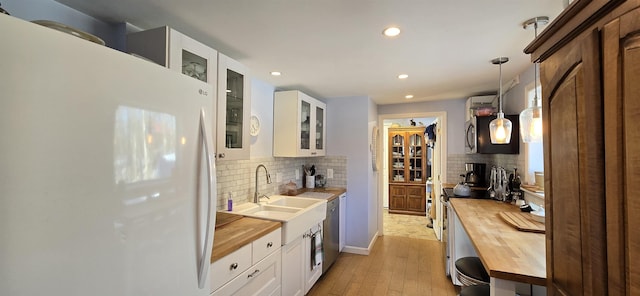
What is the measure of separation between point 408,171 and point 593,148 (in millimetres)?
5560

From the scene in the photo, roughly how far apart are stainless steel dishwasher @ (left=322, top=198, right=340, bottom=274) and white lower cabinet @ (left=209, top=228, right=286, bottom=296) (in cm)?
98

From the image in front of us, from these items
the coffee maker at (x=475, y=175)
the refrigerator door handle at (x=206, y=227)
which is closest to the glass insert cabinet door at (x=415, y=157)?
the coffee maker at (x=475, y=175)

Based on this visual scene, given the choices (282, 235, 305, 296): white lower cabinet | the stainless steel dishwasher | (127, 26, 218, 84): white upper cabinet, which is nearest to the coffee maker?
the stainless steel dishwasher

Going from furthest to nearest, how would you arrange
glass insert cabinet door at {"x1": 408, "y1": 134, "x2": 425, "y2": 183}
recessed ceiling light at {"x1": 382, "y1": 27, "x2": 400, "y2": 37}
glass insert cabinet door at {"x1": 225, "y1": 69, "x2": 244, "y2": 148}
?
glass insert cabinet door at {"x1": 408, "y1": 134, "x2": 425, "y2": 183}, glass insert cabinet door at {"x1": 225, "y1": 69, "x2": 244, "y2": 148}, recessed ceiling light at {"x1": 382, "y1": 27, "x2": 400, "y2": 37}

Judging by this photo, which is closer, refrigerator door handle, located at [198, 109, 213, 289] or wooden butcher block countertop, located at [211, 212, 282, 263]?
refrigerator door handle, located at [198, 109, 213, 289]

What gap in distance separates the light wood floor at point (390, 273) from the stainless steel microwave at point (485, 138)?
58.6 inches

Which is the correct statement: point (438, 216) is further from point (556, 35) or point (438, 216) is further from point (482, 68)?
point (556, 35)

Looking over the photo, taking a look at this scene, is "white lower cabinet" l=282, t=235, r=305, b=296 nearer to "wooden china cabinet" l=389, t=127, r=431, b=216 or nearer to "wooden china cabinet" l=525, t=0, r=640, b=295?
"wooden china cabinet" l=525, t=0, r=640, b=295

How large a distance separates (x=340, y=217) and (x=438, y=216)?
5.99 ft

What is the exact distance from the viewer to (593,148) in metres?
0.70

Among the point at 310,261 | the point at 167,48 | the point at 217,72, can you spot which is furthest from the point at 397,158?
the point at 167,48

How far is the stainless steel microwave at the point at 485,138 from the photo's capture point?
267 centimetres

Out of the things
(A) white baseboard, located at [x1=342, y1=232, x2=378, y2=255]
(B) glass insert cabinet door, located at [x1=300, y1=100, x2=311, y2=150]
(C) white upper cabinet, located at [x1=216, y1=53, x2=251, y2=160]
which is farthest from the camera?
(A) white baseboard, located at [x1=342, y1=232, x2=378, y2=255]

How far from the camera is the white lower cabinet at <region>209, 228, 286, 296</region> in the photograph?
1.40 m
